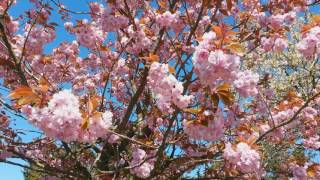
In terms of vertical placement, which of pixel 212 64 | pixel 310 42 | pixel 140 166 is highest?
pixel 310 42

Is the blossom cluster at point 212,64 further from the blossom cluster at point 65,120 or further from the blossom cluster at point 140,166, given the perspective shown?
the blossom cluster at point 140,166

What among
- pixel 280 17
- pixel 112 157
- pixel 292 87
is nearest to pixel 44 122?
pixel 112 157

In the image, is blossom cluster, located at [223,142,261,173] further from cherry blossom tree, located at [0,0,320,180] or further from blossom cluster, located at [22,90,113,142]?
blossom cluster, located at [22,90,113,142]

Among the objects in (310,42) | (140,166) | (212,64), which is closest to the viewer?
(212,64)

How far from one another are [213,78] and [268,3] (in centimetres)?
308

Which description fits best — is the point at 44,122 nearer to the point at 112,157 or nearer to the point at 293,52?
the point at 112,157

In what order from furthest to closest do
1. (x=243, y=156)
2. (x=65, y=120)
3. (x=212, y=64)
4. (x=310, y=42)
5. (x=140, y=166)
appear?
1. (x=140, y=166)
2. (x=310, y=42)
3. (x=243, y=156)
4. (x=212, y=64)
5. (x=65, y=120)

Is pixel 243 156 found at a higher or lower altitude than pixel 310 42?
lower

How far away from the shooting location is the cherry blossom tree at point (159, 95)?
3.19 meters

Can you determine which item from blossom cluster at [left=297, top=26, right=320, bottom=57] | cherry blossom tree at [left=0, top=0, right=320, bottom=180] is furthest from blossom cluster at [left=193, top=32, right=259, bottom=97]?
blossom cluster at [left=297, top=26, right=320, bottom=57]

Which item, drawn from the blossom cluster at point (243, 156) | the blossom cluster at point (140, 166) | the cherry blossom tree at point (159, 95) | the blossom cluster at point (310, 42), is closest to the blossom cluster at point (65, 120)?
the cherry blossom tree at point (159, 95)

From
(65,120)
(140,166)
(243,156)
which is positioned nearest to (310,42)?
(243,156)

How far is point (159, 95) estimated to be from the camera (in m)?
3.53

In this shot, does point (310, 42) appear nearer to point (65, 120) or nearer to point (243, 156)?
point (243, 156)
